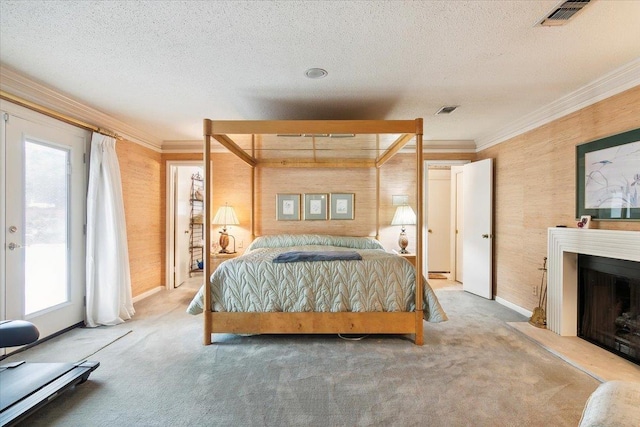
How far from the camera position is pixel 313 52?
2141 millimetres

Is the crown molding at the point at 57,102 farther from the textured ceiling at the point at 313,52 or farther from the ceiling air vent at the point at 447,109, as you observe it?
the ceiling air vent at the point at 447,109

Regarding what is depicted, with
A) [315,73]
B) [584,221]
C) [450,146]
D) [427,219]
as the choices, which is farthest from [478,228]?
[315,73]

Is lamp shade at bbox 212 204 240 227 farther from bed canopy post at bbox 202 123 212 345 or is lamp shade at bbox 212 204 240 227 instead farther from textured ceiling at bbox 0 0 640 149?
bed canopy post at bbox 202 123 212 345

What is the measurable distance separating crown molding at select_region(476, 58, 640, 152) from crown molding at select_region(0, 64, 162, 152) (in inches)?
196

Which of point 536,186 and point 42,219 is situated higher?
point 536,186

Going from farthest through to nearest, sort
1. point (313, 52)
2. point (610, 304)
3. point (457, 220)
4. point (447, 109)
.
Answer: point (457, 220) < point (447, 109) < point (610, 304) < point (313, 52)

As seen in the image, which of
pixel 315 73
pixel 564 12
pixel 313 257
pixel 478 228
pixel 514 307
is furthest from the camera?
pixel 478 228

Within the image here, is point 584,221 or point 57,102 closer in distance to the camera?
point 584,221

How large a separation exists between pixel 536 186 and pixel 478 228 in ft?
3.72

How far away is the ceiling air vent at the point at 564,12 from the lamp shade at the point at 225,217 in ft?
13.4

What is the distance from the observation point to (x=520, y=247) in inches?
149

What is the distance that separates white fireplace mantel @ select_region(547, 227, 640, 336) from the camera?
2709 mm

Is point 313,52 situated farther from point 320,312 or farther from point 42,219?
point 42,219

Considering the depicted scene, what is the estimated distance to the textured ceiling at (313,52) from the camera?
5.64 ft
